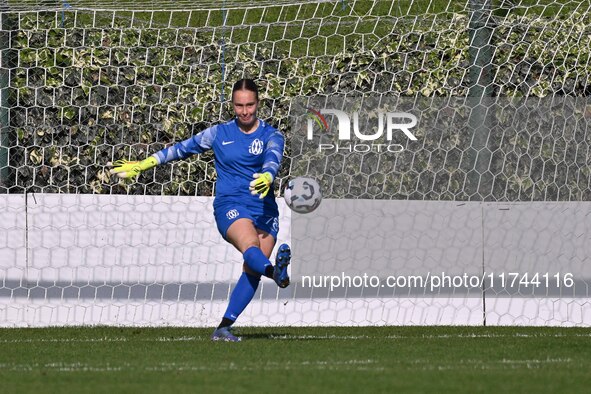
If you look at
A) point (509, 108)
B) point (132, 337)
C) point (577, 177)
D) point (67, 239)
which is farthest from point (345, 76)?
point (132, 337)

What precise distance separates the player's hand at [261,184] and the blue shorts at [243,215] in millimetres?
463

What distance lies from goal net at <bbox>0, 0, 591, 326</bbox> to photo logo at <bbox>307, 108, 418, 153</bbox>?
2 centimetres

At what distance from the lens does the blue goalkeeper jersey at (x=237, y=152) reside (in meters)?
8.55

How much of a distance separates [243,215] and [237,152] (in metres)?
0.47

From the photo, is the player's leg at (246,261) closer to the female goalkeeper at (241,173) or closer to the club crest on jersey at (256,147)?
A: the female goalkeeper at (241,173)

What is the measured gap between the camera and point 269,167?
8211mm

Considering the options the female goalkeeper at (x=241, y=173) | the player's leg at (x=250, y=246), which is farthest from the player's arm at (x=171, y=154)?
the player's leg at (x=250, y=246)

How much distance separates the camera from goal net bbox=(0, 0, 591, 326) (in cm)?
1084

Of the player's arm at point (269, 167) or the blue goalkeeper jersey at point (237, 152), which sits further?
the blue goalkeeper jersey at point (237, 152)

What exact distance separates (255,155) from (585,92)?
5.04 metres

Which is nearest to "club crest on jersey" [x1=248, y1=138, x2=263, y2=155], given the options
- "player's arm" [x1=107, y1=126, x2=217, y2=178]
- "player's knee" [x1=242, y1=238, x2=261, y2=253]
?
"player's arm" [x1=107, y1=126, x2=217, y2=178]

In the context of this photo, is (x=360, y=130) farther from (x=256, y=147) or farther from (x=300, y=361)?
(x=300, y=361)

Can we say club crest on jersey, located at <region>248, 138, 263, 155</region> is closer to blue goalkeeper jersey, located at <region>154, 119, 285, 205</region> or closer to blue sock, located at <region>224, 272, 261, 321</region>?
blue goalkeeper jersey, located at <region>154, 119, 285, 205</region>

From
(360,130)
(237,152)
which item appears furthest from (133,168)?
(360,130)
